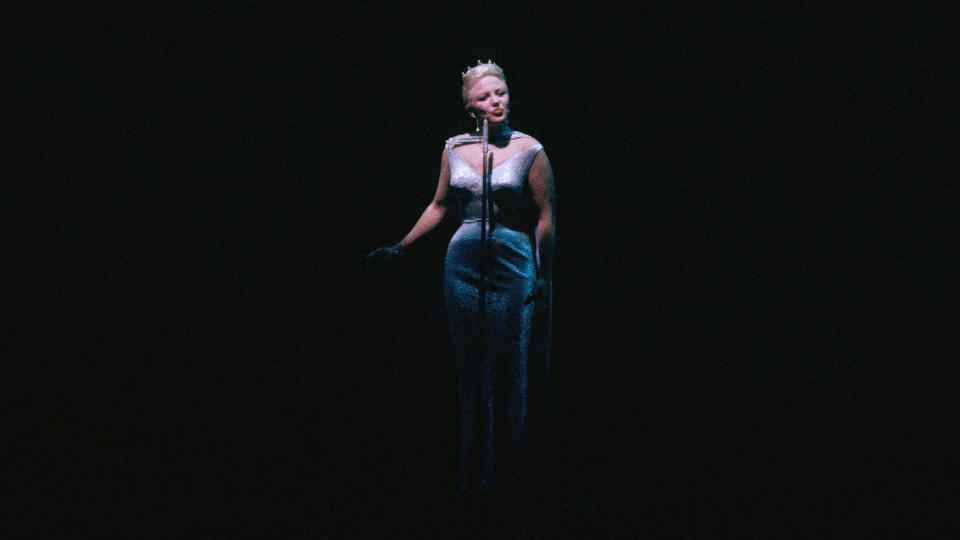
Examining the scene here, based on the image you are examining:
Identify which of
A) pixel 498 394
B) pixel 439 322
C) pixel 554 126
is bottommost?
pixel 498 394

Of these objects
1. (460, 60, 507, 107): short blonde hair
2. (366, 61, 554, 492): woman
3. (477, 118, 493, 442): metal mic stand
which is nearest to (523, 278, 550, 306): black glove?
(366, 61, 554, 492): woman

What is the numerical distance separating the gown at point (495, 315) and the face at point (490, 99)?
11 cm

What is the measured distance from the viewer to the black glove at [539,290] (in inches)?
111

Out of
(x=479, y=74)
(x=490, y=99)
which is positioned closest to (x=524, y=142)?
(x=490, y=99)

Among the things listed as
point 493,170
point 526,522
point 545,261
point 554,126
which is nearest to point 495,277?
point 545,261

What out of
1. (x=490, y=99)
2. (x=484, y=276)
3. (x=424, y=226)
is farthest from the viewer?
(x=424, y=226)

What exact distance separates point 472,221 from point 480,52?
1.18 meters

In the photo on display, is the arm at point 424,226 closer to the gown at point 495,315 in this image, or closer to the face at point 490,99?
the gown at point 495,315

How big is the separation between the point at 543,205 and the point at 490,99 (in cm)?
47

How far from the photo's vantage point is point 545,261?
2818mm

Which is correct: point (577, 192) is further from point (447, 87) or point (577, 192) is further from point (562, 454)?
point (562, 454)

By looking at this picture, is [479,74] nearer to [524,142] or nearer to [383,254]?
[524,142]

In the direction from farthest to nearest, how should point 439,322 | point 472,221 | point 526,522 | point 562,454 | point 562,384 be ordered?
1. point 562,384
2. point 562,454
3. point 439,322
4. point 472,221
5. point 526,522

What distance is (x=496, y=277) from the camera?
277 centimetres
